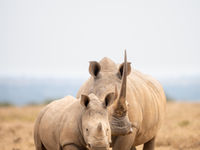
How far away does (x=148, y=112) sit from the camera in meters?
8.49

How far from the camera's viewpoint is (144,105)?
8.40 metres

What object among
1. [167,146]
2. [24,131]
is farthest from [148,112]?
[24,131]

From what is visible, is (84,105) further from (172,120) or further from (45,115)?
(172,120)

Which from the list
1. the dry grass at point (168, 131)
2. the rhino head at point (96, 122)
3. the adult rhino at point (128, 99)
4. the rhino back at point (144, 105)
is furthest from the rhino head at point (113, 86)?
the dry grass at point (168, 131)

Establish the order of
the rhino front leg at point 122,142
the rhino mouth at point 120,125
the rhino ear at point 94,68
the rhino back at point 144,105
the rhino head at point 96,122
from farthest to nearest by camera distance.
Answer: the rhino back at point 144,105
the rhino ear at point 94,68
the rhino front leg at point 122,142
the rhino mouth at point 120,125
the rhino head at point 96,122

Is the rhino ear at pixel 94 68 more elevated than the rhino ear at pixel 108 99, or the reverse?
the rhino ear at pixel 94 68

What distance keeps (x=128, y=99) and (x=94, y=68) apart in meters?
0.73

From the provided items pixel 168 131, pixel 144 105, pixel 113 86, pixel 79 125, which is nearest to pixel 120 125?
pixel 79 125

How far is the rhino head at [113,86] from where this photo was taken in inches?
269

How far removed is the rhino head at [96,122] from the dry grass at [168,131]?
463 centimetres

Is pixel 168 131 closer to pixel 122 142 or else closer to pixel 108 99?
pixel 122 142

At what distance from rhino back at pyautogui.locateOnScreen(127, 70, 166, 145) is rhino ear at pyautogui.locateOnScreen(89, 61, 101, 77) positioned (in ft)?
2.05

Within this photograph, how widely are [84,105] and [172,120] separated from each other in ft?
36.1

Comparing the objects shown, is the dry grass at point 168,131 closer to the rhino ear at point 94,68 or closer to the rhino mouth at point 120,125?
the rhino ear at point 94,68
